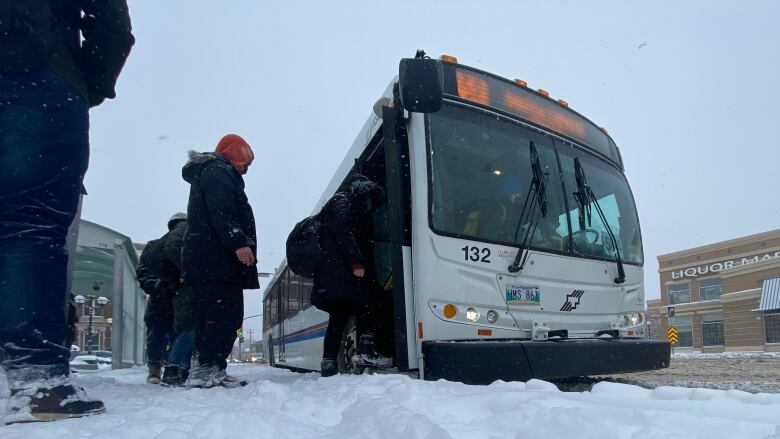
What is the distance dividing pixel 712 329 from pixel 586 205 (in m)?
47.1

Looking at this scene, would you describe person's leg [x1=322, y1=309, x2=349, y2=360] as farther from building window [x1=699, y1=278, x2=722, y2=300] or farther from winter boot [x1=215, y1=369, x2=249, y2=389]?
building window [x1=699, y1=278, x2=722, y2=300]

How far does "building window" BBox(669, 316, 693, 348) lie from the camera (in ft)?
155

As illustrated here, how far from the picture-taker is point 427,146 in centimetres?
450

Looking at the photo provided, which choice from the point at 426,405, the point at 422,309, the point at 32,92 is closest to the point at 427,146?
the point at 422,309

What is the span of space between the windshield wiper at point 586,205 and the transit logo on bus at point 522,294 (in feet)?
3.00

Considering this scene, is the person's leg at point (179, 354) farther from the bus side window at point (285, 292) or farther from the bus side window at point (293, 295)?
the bus side window at point (285, 292)

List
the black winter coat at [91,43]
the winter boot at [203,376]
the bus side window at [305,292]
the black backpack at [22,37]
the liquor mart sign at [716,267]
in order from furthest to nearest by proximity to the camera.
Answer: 1. the liquor mart sign at [716,267]
2. the bus side window at [305,292]
3. the winter boot at [203,376]
4. the black winter coat at [91,43]
5. the black backpack at [22,37]

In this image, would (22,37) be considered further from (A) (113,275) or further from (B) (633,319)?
(A) (113,275)

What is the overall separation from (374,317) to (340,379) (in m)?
1.35

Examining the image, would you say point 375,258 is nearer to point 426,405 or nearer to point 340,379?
point 340,379

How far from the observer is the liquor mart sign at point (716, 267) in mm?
42944

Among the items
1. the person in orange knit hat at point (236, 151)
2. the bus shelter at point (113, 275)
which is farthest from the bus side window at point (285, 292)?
the person in orange knit hat at point (236, 151)

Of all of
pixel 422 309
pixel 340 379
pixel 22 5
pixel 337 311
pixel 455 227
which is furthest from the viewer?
pixel 337 311

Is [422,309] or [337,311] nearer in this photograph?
[422,309]
